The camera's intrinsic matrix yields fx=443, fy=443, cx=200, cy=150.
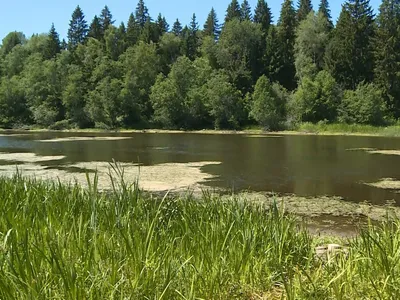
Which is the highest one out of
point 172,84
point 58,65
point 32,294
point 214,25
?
point 214,25

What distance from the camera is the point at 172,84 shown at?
238 ft

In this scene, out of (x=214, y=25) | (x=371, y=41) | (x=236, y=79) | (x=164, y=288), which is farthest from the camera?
(x=214, y=25)

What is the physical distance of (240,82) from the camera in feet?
249

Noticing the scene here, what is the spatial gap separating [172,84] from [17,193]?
67.2 meters

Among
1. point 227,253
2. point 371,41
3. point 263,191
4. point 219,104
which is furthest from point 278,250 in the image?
point 371,41

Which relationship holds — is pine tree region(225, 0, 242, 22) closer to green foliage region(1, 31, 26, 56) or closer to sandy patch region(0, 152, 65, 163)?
green foliage region(1, 31, 26, 56)

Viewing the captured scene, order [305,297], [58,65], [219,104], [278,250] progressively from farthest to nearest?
[58,65]
[219,104]
[278,250]
[305,297]

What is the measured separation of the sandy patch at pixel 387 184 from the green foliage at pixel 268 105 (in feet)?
145

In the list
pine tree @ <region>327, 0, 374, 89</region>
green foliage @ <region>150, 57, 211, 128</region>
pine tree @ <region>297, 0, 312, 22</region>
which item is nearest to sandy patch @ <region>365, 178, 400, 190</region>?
green foliage @ <region>150, 57, 211, 128</region>

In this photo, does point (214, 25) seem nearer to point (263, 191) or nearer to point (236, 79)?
point (236, 79)

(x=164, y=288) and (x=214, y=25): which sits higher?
(x=214, y=25)

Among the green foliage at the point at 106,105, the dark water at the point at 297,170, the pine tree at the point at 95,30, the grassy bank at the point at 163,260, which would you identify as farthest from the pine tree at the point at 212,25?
the grassy bank at the point at 163,260

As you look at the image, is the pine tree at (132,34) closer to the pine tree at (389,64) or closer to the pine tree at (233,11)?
the pine tree at (233,11)

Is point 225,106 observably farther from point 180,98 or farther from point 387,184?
point 387,184
